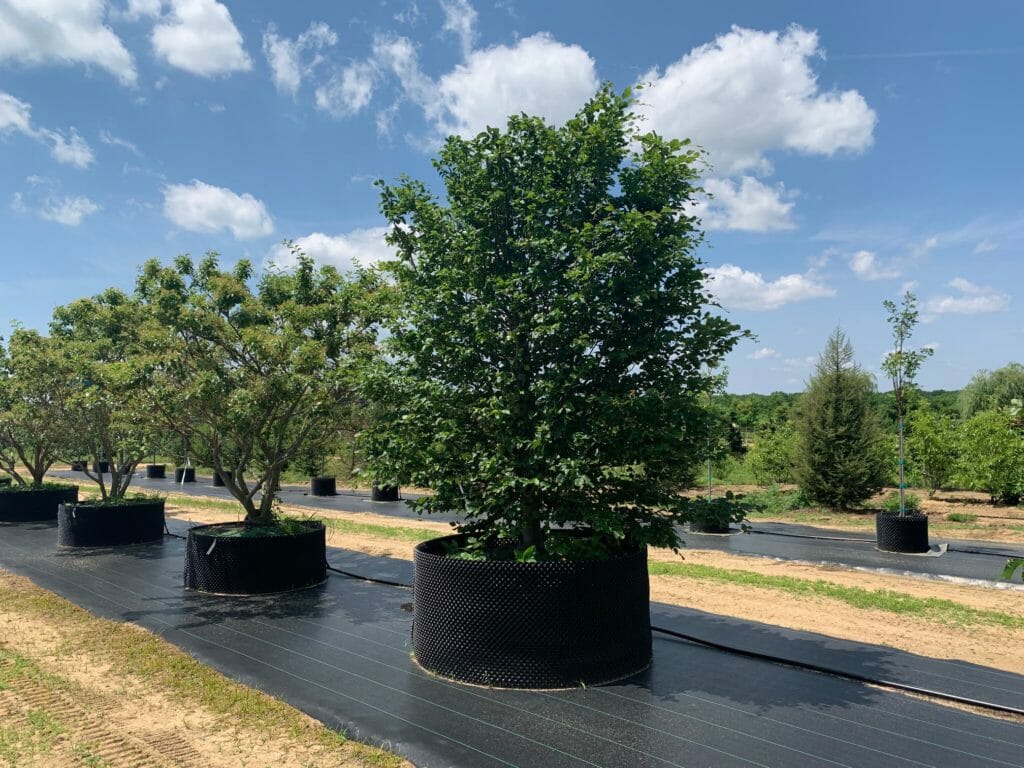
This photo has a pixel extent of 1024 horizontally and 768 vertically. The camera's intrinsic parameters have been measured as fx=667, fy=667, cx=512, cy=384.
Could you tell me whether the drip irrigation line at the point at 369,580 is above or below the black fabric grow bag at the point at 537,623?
below

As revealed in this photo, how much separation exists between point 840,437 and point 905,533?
7.75 m

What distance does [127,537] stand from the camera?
13.0 meters

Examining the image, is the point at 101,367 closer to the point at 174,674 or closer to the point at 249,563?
the point at 249,563

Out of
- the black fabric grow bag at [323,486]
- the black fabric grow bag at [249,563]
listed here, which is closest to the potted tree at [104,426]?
the black fabric grow bag at [249,563]

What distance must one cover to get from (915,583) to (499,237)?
28.7 feet

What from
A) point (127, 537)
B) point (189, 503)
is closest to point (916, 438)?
point (127, 537)

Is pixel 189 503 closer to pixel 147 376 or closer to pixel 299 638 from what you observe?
pixel 147 376

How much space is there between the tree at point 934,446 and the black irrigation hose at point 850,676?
680 inches

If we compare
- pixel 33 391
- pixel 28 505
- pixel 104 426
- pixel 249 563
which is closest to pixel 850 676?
pixel 249 563

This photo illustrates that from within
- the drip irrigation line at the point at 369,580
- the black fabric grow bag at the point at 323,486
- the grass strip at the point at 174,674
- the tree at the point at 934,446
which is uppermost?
the tree at the point at 934,446

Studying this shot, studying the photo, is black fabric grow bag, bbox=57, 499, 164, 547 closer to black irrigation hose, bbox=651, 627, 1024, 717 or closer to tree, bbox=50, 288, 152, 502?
tree, bbox=50, 288, 152, 502

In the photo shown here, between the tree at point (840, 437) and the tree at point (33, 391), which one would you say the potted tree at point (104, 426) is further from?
the tree at point (840, 437)

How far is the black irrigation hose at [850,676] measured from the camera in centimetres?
489

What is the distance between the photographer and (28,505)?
16.3 metres
